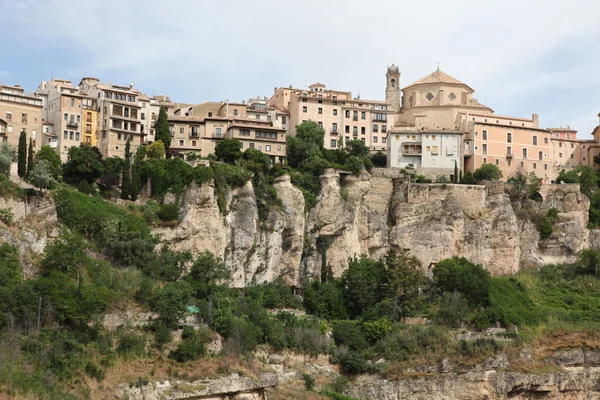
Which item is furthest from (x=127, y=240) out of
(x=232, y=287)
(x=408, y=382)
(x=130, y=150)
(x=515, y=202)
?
(x=515, y=202)

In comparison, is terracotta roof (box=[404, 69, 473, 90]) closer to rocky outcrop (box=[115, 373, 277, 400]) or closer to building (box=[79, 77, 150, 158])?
Answer: building (box=[79, 77, 150, 158])

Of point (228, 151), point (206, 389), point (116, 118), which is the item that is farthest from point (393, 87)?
point (206, 389)

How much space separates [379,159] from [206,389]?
87.5ft

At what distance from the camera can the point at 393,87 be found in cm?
7331

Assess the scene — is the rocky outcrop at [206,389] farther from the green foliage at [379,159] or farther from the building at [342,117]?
the building at [342,117]

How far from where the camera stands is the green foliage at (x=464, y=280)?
54.4 metres

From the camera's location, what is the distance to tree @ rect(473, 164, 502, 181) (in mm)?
62938

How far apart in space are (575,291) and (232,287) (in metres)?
19.3

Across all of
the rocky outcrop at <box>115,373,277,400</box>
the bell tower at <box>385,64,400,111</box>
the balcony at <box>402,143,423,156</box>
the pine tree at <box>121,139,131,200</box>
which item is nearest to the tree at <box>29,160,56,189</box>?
the pine tree at <box>121,139,131,200</box>

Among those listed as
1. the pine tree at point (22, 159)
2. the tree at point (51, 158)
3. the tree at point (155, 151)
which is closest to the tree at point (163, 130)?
the tree at point (155, 151)

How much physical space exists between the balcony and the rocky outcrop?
882 inches

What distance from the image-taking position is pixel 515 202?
202ft

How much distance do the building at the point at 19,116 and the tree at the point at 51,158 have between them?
9.38 feet

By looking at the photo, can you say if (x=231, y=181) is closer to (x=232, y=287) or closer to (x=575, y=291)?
(x=232, y=287)
